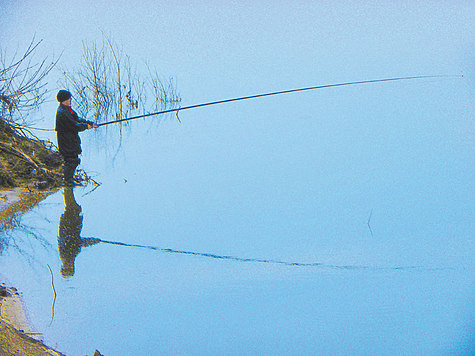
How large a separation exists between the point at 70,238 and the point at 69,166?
2376mm

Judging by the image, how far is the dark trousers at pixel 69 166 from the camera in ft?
28.0

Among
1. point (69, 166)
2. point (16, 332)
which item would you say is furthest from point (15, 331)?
point (69, 166)

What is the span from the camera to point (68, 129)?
835cm

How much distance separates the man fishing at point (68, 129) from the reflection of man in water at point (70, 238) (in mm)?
666

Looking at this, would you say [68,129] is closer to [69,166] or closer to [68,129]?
[68,129]

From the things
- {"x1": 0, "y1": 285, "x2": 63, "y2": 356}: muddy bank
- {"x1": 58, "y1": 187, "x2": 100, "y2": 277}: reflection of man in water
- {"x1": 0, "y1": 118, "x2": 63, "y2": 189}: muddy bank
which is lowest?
{"x1": 0, "y1": 285, "x2": 63, "y2": 356}: muddy bank

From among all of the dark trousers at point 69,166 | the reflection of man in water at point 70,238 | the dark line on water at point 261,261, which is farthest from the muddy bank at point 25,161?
the dark line on water at point 261,261

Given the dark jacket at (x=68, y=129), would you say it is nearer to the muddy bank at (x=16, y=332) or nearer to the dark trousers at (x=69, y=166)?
the dark trousers at (x=69, y=166)

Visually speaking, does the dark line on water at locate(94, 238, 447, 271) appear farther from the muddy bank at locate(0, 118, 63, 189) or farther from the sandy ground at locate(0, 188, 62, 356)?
the muddy bank at locate(0, 118, 63, 189)

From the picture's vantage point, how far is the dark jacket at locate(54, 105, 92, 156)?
8.19 metres

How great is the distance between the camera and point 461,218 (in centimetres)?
764

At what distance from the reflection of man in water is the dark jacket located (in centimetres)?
73

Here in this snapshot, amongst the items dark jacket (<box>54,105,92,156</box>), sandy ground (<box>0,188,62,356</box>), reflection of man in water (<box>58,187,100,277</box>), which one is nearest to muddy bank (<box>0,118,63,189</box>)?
dark jacket (<box>54,105,92,156</box>)

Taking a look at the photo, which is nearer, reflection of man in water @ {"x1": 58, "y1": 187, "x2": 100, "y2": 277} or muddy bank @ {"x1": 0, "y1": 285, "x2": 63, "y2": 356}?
muddy bank @ {"x1": 0, "y1": 285, "x2": 63, "y2": 356}
